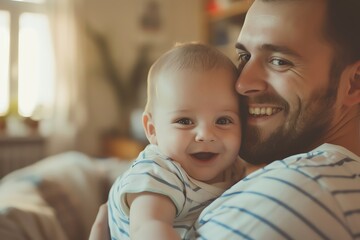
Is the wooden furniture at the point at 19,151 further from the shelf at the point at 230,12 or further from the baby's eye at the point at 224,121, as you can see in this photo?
the baby's eye at the point at 224,121

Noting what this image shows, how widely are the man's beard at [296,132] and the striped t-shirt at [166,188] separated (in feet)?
0.36

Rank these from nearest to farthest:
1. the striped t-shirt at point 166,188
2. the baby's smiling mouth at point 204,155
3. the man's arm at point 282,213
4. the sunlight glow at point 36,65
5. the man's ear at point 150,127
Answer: the man's arm at point 282,213 → the striped t-shirt at point 166,188 → the baby's smiling mouth at point 204,155 → the man's ear at point 150,127 → the sunlight glow at point 36,65

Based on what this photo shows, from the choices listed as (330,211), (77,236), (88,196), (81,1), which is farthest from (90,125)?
(330,211)

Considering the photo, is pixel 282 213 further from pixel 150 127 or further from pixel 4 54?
pixel 4 54

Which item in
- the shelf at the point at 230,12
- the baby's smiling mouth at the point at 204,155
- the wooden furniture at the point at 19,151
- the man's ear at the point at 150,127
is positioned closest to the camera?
the baby's smiling mouth at the point at 204,155

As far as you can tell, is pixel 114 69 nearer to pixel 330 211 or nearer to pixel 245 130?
pixel 245 130

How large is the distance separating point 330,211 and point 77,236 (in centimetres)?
158

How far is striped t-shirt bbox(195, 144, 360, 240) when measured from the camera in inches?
28.5

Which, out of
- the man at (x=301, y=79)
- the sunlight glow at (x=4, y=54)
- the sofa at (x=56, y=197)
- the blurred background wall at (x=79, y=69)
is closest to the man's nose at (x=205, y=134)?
the man at (x=301, y=79)

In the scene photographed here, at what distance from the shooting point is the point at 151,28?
479 cm

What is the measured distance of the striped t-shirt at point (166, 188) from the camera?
83 cm

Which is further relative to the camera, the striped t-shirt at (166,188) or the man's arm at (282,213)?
the striped t-shirt at (166,188)

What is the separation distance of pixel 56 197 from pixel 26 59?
2.43 m

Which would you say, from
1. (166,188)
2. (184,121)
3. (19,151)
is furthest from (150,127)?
(19,151)
